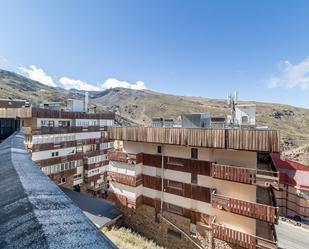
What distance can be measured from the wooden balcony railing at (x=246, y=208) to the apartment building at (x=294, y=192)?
66.2 feet

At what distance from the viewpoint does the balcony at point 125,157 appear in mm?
17906

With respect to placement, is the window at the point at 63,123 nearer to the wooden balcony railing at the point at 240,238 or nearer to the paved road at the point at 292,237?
the wooden balcony railing at the point at 240,238

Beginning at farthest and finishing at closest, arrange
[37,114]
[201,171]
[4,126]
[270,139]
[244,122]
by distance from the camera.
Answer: [37,114] < [244,122] < [201,171] < [270,139] < [4,126]

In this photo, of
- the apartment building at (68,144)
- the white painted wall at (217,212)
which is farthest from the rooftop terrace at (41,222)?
the apartment building at (68,144)

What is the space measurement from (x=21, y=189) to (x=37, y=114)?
83.1 feet

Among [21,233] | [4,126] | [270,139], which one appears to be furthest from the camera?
[270,139]

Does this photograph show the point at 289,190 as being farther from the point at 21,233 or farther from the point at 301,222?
the point at 21,233

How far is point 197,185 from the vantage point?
15664 mm

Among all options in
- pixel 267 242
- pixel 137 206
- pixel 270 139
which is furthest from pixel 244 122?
pixel 137 206

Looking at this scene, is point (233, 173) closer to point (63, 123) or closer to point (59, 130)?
point (59, 130)

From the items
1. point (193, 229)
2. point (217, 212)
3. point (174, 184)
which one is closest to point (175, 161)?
point (174, 184)

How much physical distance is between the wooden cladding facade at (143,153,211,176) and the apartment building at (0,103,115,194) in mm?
14335

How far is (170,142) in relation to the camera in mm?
15984

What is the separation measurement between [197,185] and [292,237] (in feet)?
62.8
